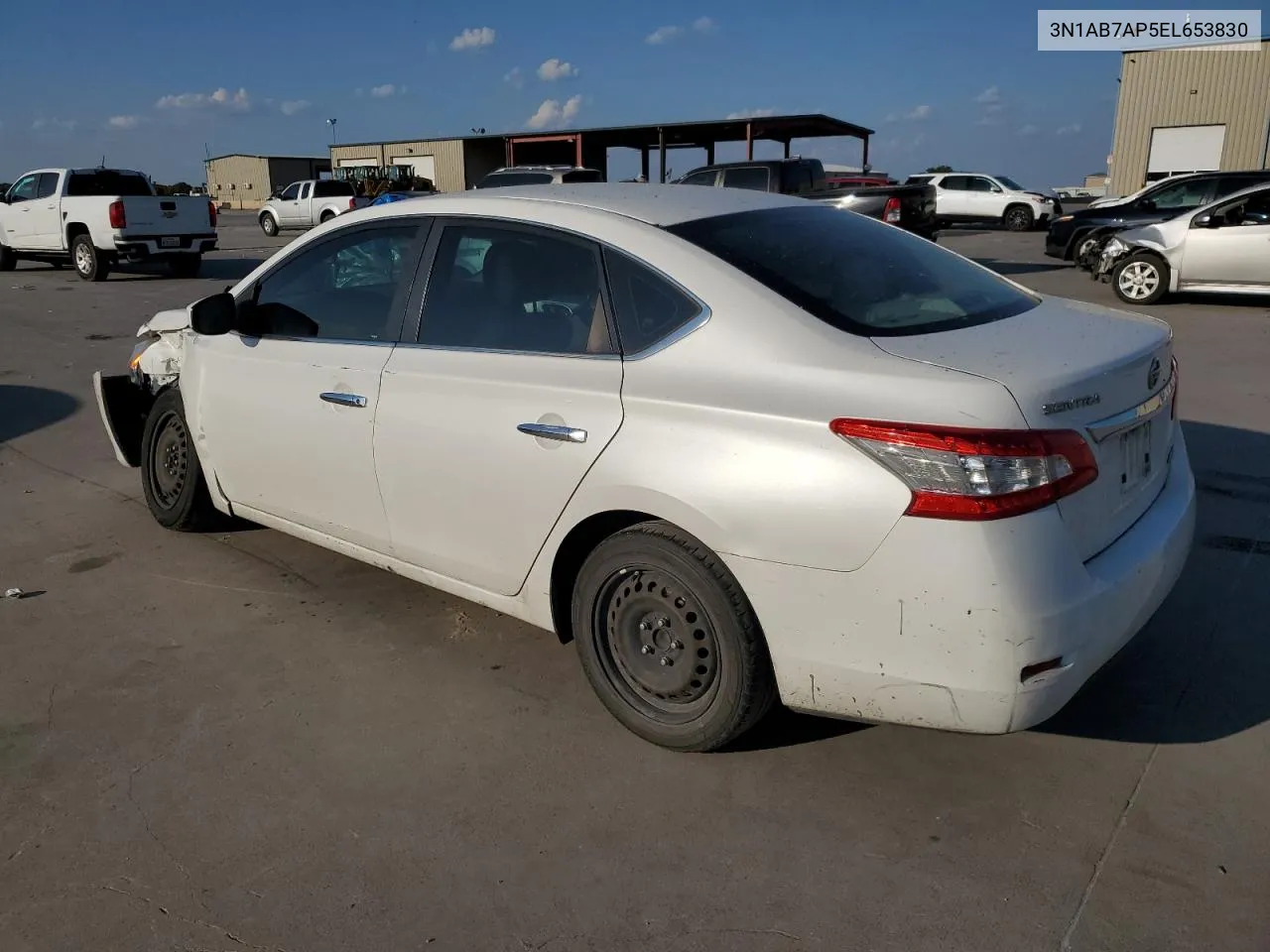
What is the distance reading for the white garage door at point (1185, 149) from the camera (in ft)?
108

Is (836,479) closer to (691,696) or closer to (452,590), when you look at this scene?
(691,696)

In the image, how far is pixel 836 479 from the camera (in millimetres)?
2521

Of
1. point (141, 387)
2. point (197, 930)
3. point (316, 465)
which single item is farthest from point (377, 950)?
point (141, 387)

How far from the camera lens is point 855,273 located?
3215 mm

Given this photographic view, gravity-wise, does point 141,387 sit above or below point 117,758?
above

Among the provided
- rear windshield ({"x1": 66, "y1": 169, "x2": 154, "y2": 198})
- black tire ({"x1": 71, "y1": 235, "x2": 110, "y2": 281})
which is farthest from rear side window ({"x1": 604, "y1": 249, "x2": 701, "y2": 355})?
rear windshield ({"x1": 66, "y1": 169, "x2": 154, "y2": 198})

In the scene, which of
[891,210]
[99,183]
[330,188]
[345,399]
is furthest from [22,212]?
[345,399]

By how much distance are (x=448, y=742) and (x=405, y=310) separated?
A: 1.54 m

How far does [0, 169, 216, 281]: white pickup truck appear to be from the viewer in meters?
16.9

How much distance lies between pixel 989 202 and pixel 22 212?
25.5m

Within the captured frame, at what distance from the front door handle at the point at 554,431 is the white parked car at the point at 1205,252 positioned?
11.9 metres

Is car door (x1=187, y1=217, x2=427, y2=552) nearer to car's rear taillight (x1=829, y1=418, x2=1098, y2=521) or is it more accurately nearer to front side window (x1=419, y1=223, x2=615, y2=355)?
front side window (x1=419, y1=223, x2=615, y2=355)

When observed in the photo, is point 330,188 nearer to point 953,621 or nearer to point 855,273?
point 855,273

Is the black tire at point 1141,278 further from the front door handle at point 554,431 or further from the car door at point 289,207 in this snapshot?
the car door at point 289,207
